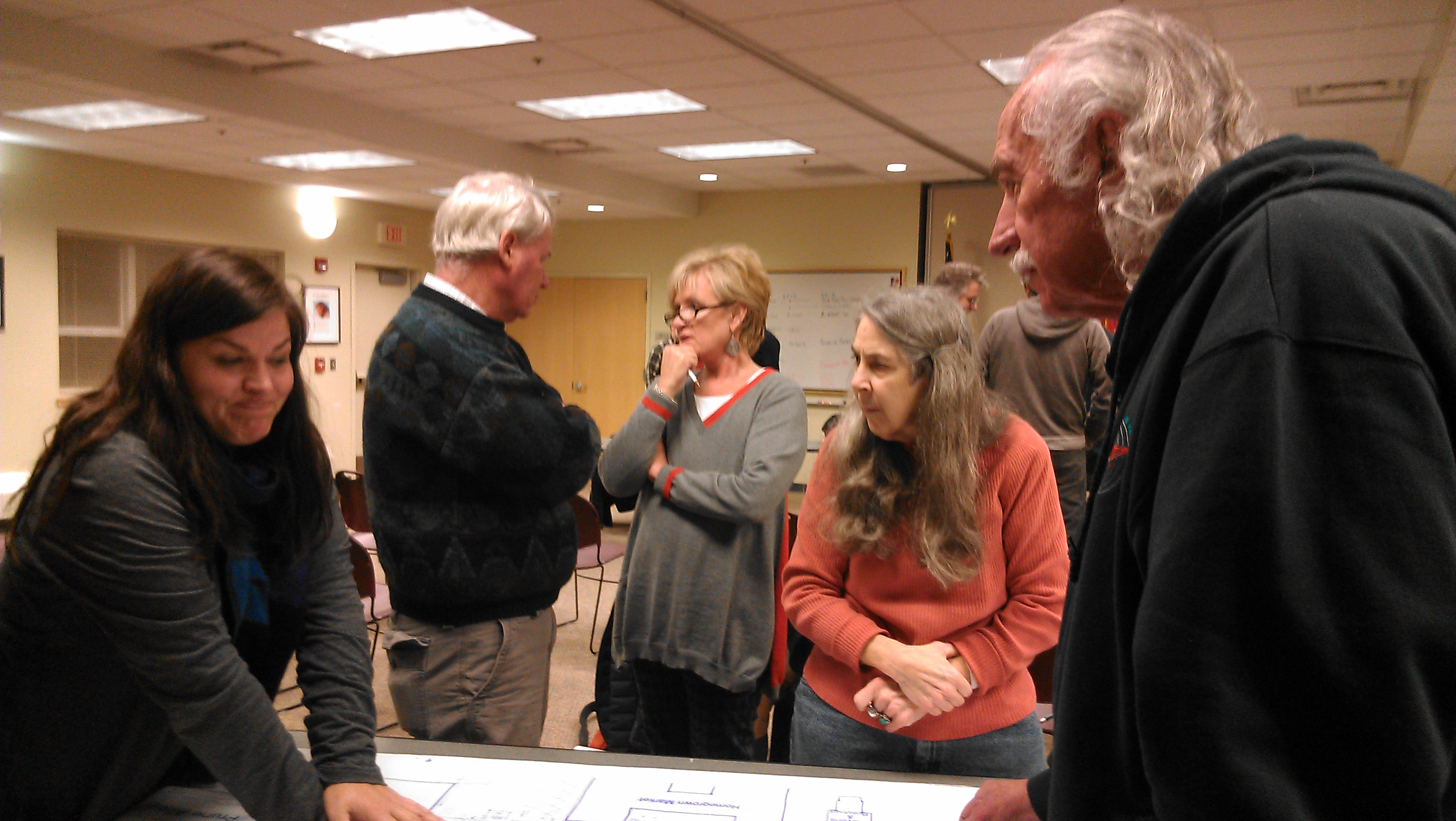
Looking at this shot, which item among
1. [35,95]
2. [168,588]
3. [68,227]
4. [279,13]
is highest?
[279,13]

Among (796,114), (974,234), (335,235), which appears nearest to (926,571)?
(796,114)

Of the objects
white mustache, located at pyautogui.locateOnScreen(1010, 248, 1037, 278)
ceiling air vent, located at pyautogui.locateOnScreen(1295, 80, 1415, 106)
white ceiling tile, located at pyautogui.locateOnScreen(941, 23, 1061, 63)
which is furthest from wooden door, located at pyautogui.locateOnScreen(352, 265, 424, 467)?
white mustache, located at pyautogui.locateOnScreen(1010, 248, 1037, 278)

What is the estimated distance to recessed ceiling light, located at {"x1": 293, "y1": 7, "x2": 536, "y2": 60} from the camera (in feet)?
14.4

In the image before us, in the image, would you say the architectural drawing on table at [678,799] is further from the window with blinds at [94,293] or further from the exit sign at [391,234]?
the exit sign at [391,234]

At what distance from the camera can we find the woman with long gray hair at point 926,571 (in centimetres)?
149

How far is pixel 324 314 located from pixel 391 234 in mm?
1190

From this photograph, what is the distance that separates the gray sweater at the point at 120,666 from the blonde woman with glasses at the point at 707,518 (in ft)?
2.94

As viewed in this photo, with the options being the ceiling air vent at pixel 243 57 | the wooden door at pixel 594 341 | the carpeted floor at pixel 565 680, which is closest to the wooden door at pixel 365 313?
the wooden door at pixel 594 341

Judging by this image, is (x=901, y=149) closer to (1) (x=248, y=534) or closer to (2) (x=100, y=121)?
(2) (x=100, y=121)

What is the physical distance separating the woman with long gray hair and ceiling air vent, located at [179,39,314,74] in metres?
4.57

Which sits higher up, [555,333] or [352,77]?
[352,77]

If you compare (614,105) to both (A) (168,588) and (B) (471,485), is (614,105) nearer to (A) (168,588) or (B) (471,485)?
(B) (471,485)

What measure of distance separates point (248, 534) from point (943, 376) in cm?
105

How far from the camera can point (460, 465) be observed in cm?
163
